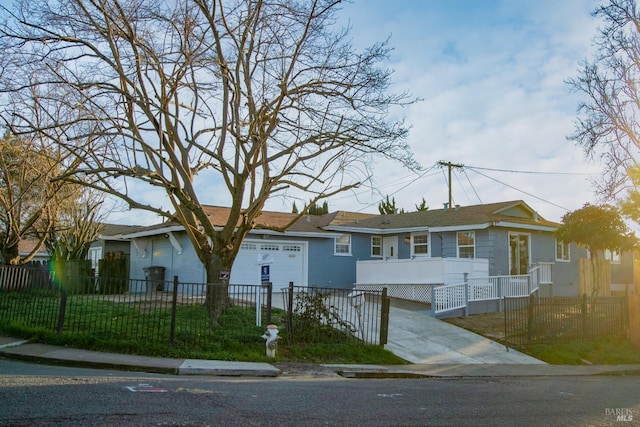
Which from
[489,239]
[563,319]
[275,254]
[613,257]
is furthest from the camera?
[613,257]

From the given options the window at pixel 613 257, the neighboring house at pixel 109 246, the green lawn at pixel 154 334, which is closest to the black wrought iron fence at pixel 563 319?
the green lawn at pixel 154 334

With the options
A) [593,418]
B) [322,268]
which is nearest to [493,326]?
[322,268]

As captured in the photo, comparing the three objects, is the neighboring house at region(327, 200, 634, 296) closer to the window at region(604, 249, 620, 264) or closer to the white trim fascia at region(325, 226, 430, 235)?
the white trim fascia at region(325, 226, 430, 235)

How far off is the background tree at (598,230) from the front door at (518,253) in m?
3.60

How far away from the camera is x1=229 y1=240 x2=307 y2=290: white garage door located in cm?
2370

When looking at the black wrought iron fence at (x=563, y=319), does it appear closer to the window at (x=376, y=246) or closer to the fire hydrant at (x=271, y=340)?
the fire hydrant at (x=271, y=340)

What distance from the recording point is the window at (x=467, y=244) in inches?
995

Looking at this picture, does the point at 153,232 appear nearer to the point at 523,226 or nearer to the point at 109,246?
the point at 109,246

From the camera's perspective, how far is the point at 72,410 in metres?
6.26

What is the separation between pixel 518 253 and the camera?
25.6m

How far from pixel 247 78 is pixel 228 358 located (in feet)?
25.3

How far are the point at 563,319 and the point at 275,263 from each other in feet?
40.0

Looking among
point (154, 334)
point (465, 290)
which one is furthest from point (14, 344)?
point (465, 290)

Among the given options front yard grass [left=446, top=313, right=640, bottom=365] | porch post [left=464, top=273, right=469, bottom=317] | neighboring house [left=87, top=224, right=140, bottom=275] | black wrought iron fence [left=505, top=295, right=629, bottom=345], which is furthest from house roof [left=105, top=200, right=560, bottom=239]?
front yard grass [left=446, top=313, right=640, bottom=365]
